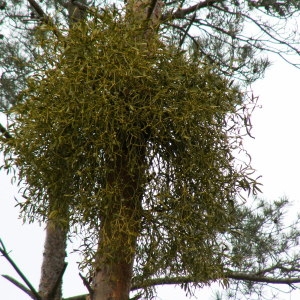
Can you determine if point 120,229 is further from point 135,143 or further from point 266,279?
point 266,279

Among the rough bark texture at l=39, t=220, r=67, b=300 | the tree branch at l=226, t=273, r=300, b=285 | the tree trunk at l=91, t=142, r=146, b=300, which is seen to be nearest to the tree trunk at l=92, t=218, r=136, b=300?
the tree trunk at l=91, t=142, r=146, b=300

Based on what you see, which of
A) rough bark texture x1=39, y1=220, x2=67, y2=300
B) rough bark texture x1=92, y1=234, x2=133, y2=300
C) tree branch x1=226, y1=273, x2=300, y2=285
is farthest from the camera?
tree branch x1=226, y1=273, x2=300, y2=285

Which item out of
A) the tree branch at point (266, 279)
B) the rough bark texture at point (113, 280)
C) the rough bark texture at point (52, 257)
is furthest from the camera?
the tree branch at point (266, 279)

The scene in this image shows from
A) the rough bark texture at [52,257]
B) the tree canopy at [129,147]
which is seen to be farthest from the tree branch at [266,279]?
the tree canopy at [129,147]

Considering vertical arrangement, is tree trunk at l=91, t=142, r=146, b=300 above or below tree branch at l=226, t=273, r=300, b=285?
below

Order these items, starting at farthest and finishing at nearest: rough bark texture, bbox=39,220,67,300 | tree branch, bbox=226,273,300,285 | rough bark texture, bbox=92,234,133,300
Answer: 1. tree branch, bbox=226,273,300,285
2. rough bark texture, bbox=39,220,67,300
3. rough bark texture, bbox=92,234,133,300

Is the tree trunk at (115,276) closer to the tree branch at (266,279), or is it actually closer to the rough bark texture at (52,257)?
the rough bark texture at (52,257)

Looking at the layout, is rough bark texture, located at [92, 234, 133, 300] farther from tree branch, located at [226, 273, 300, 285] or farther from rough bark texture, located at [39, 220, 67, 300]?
tree branch, located at [226, 273, 300, 285]

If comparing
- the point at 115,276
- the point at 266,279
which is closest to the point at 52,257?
the point at 266,279

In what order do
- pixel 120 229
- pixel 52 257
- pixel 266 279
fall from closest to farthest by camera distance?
pixel 120 229
pixel 52 257
pixel 266 279

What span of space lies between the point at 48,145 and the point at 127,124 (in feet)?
1.01

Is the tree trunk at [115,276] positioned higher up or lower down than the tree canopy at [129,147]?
lower down

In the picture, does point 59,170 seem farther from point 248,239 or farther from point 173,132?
point 248,239

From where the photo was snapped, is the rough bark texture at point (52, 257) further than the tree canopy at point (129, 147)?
Yes
